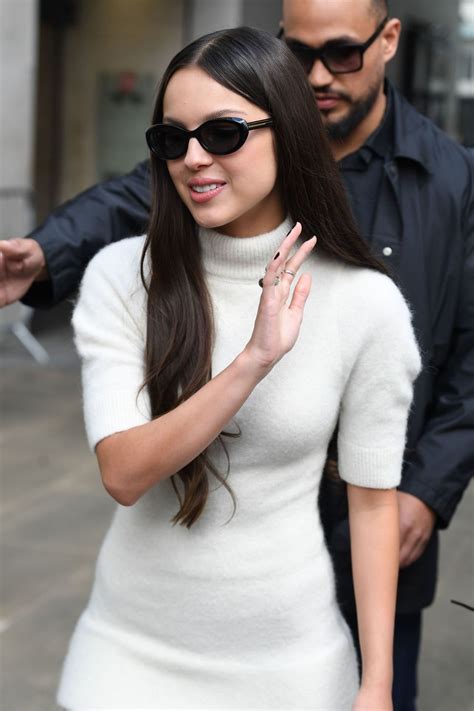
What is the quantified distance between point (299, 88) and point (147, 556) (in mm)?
923

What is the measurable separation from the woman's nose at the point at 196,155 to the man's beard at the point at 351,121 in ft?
2.67

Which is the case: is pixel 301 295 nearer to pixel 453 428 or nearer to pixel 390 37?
pixel 453 428

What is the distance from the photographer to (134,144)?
13.6 meters

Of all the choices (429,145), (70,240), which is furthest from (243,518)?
(429,145)

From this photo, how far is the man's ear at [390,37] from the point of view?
10.2ft

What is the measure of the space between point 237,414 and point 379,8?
127cm

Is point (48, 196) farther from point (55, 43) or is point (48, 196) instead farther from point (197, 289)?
point (197, 289)

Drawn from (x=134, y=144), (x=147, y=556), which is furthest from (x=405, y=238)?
(x=134, y=144)

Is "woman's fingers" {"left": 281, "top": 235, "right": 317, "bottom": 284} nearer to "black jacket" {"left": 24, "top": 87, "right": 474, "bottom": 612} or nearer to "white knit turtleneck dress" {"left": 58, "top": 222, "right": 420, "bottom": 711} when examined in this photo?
"white knit turtleneck dress" {"left": 58, "top": 222, "right": 420, "bottom": 711}

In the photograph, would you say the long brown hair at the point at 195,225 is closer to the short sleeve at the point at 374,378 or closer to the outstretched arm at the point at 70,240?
the short sleeve at the point at 374,378

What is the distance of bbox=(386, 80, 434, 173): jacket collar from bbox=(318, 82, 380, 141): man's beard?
103mm

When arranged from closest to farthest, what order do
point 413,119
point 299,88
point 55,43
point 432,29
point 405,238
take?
point 299,88 < point 405,238 < point 413,119 < point 55,43 < point 432,29

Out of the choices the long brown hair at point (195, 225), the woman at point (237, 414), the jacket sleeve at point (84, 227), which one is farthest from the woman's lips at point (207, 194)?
the jacket sleeve at point (84, 227)

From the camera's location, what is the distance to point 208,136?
221cm
